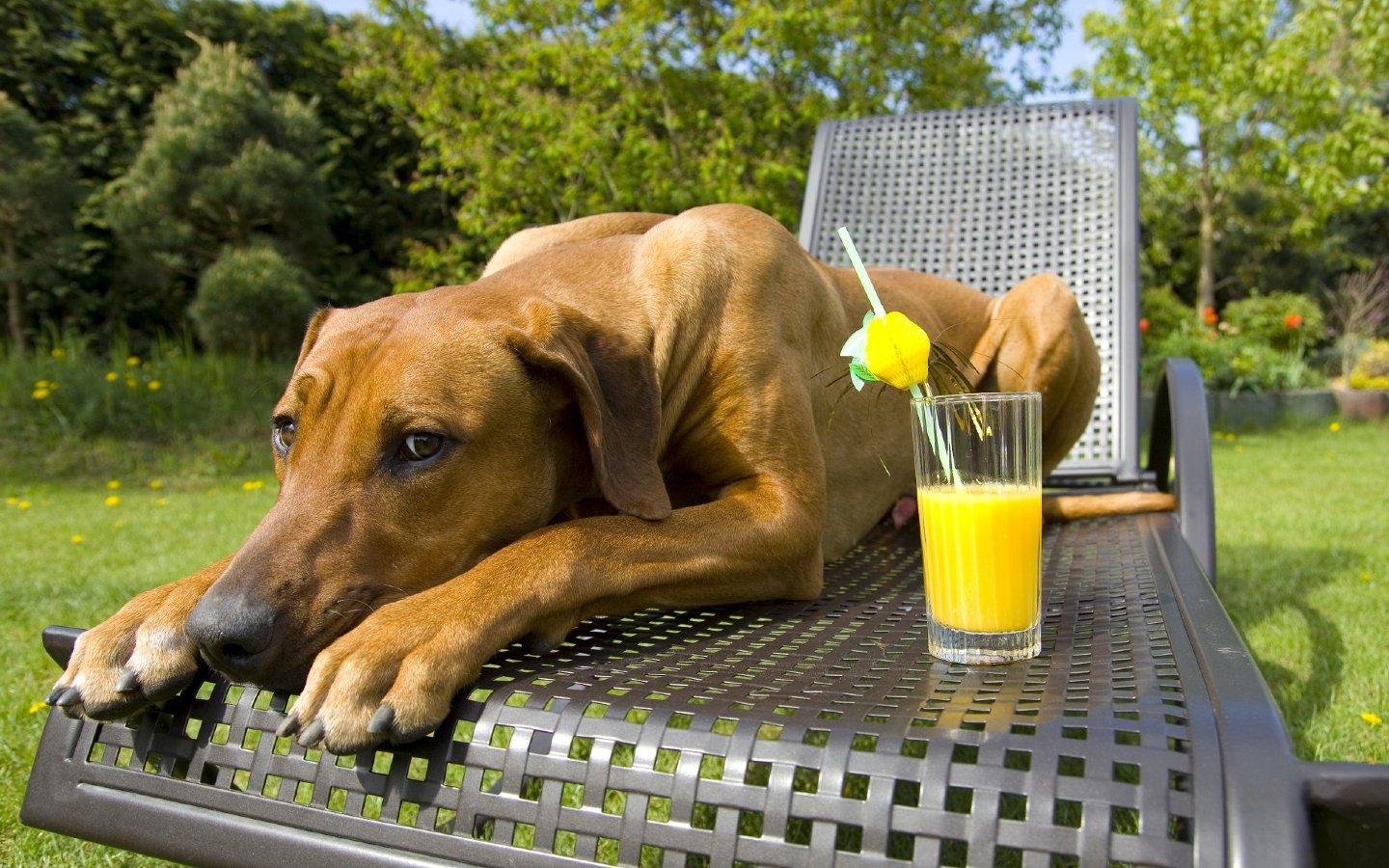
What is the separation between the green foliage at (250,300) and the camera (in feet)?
27.9

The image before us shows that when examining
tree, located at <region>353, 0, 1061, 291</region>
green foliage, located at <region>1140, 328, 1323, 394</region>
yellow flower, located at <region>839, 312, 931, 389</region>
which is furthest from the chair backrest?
green foliage, located at <region>1140, 328, 1323, 394</region>

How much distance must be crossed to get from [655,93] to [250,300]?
12.5 feet

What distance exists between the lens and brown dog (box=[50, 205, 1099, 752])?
1398 mm

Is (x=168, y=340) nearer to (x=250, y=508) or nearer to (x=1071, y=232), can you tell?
(x=250, y=508)

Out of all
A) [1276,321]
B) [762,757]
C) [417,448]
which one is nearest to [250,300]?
[417,448]

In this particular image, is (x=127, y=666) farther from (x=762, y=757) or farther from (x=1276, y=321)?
(x=1276, y=321)

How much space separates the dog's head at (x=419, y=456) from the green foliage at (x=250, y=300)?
723 centimetres

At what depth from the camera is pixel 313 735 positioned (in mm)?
1232

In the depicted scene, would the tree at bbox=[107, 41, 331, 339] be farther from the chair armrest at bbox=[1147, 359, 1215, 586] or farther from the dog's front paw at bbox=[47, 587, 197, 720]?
the dog's front paw at bbox=[47, 587, 197, 720]

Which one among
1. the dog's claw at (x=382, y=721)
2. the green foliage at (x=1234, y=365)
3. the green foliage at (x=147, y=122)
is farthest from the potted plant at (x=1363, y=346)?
the dog's claw at (x=382, y=721)

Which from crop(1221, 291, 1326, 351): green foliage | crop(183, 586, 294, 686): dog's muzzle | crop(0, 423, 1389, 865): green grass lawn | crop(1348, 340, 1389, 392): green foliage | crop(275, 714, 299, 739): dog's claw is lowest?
crop(1348, 340, 1389, 392): green foliage

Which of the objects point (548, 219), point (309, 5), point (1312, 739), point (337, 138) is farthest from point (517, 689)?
point (309, 5)

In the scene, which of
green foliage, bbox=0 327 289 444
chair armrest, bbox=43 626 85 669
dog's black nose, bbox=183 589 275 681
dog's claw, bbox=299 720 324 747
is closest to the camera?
dog's claw, bbox=299 720 324 747

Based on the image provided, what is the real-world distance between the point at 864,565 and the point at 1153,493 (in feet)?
3.56
